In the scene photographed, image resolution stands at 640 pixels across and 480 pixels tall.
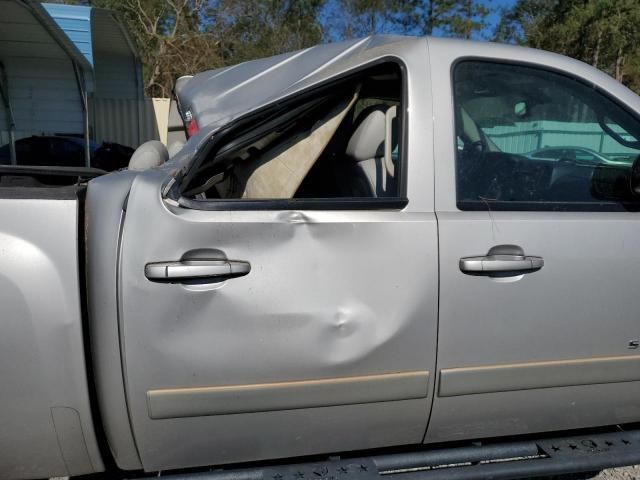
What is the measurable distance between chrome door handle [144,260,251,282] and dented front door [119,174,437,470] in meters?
0.01

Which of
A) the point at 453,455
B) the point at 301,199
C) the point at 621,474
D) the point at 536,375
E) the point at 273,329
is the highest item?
the point at 301,199

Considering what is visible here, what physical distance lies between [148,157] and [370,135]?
1.01m

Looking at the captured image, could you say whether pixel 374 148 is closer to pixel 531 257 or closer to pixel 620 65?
pixel 531 257

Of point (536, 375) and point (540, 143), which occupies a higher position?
point (540, 143)

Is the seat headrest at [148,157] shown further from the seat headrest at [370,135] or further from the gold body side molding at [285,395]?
the gold body side molding at [285,395]

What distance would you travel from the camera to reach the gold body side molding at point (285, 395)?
1.83 m

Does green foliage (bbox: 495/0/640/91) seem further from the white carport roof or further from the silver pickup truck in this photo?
the silver pickup truck

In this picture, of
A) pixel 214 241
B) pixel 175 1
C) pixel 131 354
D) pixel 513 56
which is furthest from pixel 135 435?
pixel 175 1

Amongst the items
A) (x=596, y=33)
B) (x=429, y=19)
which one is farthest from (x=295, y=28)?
(x=596, y=33)

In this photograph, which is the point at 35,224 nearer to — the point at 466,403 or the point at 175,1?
the point at 466,403

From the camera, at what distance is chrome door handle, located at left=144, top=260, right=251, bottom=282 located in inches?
69.2

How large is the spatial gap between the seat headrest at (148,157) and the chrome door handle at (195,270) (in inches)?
29.5

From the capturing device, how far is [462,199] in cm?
204

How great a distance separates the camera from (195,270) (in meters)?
1.77
